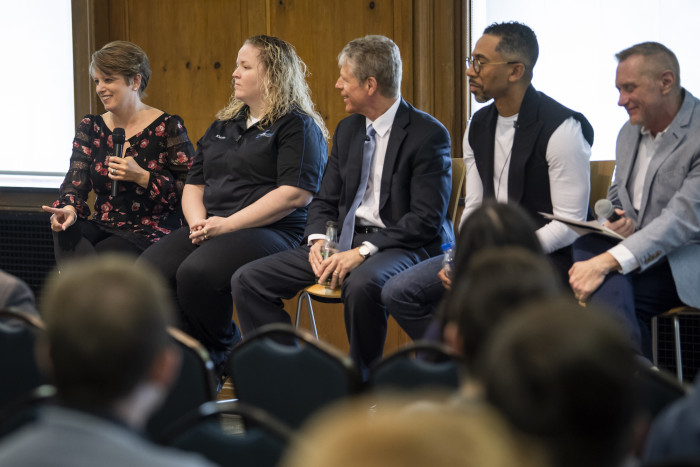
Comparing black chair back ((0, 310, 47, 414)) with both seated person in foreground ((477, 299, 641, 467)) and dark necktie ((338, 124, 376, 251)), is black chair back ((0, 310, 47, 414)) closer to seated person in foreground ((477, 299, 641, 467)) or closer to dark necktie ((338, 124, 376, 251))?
seated person in foreground ((477, 299, 641, 467))

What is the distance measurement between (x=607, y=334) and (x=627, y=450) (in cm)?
16

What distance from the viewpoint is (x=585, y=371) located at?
2.81 feet

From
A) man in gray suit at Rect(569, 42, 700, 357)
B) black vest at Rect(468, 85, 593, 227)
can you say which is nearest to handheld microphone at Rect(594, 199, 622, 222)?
man in gray suit at Rect(569, 42, 700, 357)

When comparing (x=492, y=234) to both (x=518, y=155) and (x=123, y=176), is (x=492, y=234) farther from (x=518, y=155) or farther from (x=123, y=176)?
(x=123, y=176)

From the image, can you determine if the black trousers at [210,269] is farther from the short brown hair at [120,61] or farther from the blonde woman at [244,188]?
the short brown hair at [120,61]

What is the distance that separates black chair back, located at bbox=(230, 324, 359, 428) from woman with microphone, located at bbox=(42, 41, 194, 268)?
6.46 feet

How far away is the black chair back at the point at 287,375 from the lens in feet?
5.89

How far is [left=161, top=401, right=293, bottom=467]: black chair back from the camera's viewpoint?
1.30 meters

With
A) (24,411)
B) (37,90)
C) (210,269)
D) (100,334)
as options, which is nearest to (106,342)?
(100,334)

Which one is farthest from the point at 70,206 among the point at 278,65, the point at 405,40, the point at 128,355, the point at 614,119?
the point at 128,355

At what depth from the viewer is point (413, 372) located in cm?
171

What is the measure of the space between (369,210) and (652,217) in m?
1.14

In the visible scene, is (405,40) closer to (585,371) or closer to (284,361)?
(284,361)

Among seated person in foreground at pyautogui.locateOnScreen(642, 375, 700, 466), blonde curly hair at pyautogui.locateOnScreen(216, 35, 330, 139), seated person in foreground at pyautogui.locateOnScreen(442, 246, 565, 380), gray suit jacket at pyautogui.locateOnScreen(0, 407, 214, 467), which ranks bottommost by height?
seated person in foreground at pyautogui.locateOnScreen(642, 375, 700, 466)
